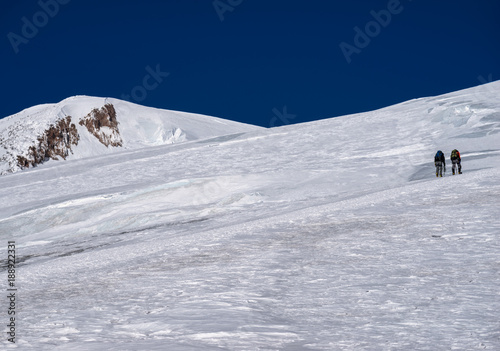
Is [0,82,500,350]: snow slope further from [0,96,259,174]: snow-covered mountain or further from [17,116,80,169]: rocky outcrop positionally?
[17,116,80,169]: rocky outcrop

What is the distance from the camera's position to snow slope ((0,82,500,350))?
195 inches

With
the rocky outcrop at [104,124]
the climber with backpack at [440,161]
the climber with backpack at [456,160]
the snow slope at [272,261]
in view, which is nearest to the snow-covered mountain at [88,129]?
the rocky outcrop at [104,124]

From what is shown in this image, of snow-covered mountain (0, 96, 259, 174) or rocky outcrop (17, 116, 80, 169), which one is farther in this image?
rocky outcrop (17, 116, 80, 169)

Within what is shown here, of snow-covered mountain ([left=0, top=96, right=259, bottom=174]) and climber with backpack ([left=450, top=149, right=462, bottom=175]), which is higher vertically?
snow-covered mountain ([left=0, top=96, right=259, bottom=174])

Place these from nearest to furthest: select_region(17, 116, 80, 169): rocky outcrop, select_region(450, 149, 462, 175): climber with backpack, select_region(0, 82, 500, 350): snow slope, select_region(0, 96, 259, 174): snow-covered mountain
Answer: select_region(0, 82, 500, 350): snow slope → select_region(450, 149, 462, 175): climber with backpack → select_region(0, 96, 259, 174): snow-covered mountain → select_region(17, 116, 80, 169): rocky outcrop

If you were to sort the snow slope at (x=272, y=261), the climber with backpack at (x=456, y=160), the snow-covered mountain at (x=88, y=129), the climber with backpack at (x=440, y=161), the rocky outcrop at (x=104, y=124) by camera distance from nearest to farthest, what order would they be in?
the snow slope at (x=272, y=261) → the climber with backpack at (x=440, y=161) → the climber with backpack at (x=456, y=160) → the snow-covered mountain at (x=88, y=129) → the rocky outcrop at (x=104, y=124)

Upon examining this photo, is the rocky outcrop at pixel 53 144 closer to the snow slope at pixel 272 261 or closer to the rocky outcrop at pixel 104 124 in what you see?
the rocky outcrop at pixel 104 124

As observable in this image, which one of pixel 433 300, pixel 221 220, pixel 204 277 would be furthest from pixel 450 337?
pixel 221 220

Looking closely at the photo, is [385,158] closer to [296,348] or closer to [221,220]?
[221,220]

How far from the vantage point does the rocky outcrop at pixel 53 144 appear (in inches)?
4097

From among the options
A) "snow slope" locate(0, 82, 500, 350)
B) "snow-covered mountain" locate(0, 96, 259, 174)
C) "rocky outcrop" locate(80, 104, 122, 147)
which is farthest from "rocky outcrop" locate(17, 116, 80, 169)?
"snow slope" locate(0, 82, 500, 350)

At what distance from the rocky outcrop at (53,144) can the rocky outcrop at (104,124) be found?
13.4 ft

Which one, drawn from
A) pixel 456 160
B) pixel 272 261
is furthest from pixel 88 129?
pixel 272 261

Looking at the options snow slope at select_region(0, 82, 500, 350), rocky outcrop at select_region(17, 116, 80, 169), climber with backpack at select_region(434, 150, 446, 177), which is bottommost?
snow slope at select_region(0, 82, 500, 350)
